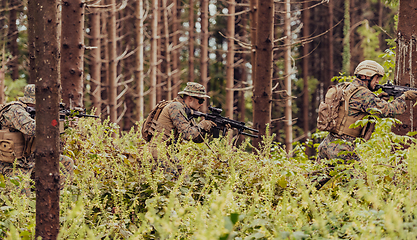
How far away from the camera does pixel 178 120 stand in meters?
5.95

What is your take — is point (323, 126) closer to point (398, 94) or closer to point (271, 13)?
point (398, 94)

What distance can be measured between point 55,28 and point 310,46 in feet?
87.0

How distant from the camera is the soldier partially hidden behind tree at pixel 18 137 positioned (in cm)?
515

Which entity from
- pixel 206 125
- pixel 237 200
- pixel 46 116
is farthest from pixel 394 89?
pixel 46 116

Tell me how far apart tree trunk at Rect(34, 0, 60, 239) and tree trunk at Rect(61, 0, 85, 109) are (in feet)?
13.8

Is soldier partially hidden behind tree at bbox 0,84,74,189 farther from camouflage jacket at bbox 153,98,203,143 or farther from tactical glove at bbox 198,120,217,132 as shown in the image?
tactical glove at bbox 198,120,217,132

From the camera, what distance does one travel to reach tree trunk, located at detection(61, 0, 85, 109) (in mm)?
7164

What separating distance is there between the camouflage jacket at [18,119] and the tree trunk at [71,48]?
1870 mm

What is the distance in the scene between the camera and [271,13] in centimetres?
705

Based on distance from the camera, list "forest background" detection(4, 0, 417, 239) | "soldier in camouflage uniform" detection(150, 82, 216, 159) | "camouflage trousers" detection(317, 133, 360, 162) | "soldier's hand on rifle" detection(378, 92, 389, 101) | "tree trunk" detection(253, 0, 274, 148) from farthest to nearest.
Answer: "tree trunk" detection(253, 0, 274, 148), "soldier in camouflage uniform" detection(150, 82, 216, 159), "soldier's hand on rifle" detection(378, 92, 389, 101), "camouflage trousers" detection(317, 133, 360, 162), "forest background" detection(4, 0, 417, 239)

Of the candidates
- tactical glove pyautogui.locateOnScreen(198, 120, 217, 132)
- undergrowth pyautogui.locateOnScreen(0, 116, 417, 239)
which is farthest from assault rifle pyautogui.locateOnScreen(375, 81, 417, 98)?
tactical glove pyautogui.locateOnScreen(198, 120, 217, 132)

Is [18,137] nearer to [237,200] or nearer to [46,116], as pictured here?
[46,116]

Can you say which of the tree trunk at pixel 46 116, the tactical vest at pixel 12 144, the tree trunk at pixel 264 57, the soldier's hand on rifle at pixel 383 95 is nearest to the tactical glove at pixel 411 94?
the soldier's hand on rifle at pixel 383 95

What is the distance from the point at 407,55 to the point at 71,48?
5.81 metres
